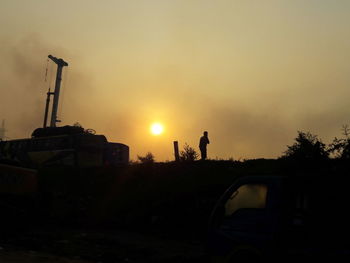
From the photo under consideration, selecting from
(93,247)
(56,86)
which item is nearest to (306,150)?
(93,247)

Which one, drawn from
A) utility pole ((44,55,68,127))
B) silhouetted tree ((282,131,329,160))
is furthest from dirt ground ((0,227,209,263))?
utility pole ((44,55,68,127))

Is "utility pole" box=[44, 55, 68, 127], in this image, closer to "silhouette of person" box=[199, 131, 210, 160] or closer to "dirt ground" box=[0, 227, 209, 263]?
"silhouette of person" box=[199, 131, 210, 160]

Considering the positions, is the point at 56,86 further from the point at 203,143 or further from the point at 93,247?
the point at 93,247

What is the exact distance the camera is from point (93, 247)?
1396 cm

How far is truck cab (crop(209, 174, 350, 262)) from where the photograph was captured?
6473 millimetres

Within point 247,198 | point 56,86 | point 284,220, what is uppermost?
point 56,86

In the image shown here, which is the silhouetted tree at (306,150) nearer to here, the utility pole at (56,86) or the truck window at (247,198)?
the truck window at (247,198)

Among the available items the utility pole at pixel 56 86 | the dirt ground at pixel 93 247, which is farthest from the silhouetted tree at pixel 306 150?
the utility pole at pixel 56 86

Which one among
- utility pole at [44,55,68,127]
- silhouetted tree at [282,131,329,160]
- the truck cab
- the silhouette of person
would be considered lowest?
the truck cab

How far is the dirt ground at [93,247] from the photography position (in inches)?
484

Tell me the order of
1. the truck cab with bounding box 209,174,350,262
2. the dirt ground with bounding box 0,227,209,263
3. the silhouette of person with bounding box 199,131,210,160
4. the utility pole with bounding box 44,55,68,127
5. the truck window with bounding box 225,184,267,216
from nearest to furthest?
the truck cab with bounding box 209,174,350,262 → the truck window with bounding box 225,184,267,216 → the dirt ground with bounding box 0,227,209,263 → the silhouette of person with bounding box 199,131,210,160 → the utility pole with bounding box 44,55,68,127

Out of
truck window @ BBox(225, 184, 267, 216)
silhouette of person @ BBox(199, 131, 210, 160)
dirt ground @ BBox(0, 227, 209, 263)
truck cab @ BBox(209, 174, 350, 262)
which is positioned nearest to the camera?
truck cab @ BBox(209, 174, 350, 262)

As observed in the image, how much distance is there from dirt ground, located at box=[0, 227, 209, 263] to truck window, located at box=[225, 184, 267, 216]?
4.15m

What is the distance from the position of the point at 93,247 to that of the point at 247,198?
7575mm
